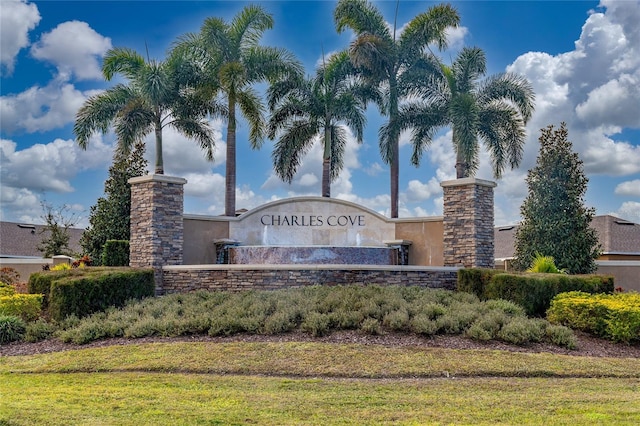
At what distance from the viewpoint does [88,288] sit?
14039 millimetres

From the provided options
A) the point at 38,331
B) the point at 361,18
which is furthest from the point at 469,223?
the point at 361,18

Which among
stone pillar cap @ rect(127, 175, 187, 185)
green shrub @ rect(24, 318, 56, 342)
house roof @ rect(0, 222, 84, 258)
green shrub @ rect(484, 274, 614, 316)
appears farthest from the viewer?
house roof @ rect(0, 222, 84, 258)

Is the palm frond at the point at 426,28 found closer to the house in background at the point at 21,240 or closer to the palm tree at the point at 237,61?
the palm tree at the point at 237,61

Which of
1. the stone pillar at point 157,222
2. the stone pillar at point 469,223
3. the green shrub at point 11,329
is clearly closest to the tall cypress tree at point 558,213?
the stone pillar at point 469,223

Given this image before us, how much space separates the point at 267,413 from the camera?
727 centimetres

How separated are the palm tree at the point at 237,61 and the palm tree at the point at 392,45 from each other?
348cm

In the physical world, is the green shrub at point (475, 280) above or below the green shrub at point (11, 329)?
above

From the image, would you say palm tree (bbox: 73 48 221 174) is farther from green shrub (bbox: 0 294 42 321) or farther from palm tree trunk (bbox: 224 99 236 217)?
green shrub (bbox: 0 294 42 321)

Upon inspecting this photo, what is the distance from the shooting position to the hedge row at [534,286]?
14344 mm

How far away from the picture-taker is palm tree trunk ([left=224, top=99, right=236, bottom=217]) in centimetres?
2530

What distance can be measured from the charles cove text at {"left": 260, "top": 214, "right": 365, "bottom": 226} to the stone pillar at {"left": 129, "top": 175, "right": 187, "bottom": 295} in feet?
15.3

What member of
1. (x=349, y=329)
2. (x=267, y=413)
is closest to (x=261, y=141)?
(x=349, y=329)

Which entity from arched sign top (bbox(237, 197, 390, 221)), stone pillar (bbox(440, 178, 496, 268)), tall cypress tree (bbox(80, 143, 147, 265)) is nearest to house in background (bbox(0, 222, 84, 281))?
tall cypress tree (bbox(80, 143, 147, 265))

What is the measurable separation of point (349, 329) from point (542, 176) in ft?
42.2
